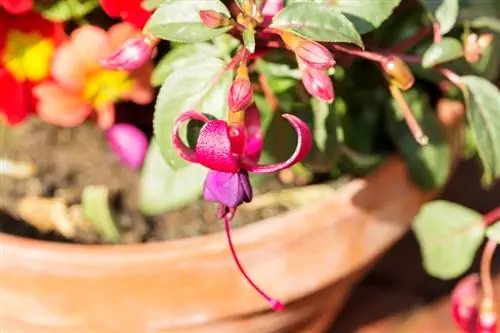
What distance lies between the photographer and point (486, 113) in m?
0.46

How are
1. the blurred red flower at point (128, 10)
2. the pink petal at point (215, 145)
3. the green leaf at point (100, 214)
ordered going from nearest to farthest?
1. the pink petal at point (215, 145)
2. the blurred red flower at point (128, 10)
3. the green leaf at point (100, 214)

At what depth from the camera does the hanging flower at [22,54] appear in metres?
0.52

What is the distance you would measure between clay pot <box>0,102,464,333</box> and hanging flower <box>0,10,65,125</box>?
94mm

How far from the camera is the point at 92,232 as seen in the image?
1.82 feet

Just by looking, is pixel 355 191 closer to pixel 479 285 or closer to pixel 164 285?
pixel 164 285

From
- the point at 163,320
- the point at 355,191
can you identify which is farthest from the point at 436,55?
the point at 163,320

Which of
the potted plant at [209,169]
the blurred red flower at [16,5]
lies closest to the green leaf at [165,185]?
the potted plant at [209,169]

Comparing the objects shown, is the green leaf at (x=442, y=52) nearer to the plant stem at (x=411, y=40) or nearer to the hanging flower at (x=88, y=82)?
the plant stem at (x=411, y=40)

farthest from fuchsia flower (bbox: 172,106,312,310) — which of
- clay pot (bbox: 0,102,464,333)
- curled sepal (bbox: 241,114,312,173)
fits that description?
clay pot (bbox: 0,102,464,333)

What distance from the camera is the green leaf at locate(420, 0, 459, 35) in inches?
18.2

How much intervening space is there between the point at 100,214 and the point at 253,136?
18 centimetres

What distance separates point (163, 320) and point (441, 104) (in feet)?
0.77

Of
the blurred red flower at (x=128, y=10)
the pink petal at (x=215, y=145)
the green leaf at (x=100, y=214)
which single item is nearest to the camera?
the pink petal at (x=215, y=145)

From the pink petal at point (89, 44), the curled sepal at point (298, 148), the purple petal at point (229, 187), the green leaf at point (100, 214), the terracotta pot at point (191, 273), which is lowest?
the green leaf at point (100, 214)
